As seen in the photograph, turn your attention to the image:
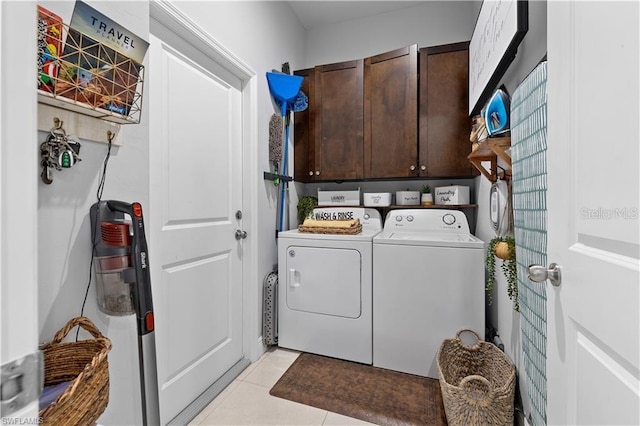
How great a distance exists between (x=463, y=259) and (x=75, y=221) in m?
1.99

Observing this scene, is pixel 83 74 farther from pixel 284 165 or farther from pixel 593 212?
pixel 284 165

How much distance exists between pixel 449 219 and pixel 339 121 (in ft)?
4.13

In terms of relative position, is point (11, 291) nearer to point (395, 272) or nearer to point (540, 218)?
point (540, 218)

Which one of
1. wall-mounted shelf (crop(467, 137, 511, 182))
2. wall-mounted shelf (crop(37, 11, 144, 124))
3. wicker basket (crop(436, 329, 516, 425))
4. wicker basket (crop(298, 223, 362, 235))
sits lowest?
wicker basket (crop(436, 329, 516, 425))

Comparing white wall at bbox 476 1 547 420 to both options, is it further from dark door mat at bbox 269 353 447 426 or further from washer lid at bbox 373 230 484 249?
dark door mat at bbox 269 353 447 426

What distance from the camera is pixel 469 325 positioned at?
183 cm

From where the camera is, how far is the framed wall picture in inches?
46.2

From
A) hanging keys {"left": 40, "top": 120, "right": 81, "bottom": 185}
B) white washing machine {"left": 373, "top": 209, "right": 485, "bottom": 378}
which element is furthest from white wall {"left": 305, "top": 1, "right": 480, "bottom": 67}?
hanging keys {"left": 40, "top": 120, "right": 81, "bottom": 185}

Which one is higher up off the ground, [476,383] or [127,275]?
[127,275]

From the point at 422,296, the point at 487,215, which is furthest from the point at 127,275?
the point at 487,215

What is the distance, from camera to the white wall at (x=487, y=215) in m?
1.17

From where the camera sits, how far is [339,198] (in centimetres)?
276

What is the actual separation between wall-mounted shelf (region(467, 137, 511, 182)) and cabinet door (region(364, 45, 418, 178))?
75 cm

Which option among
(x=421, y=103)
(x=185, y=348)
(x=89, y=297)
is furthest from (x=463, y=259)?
(x=89, y=297)
